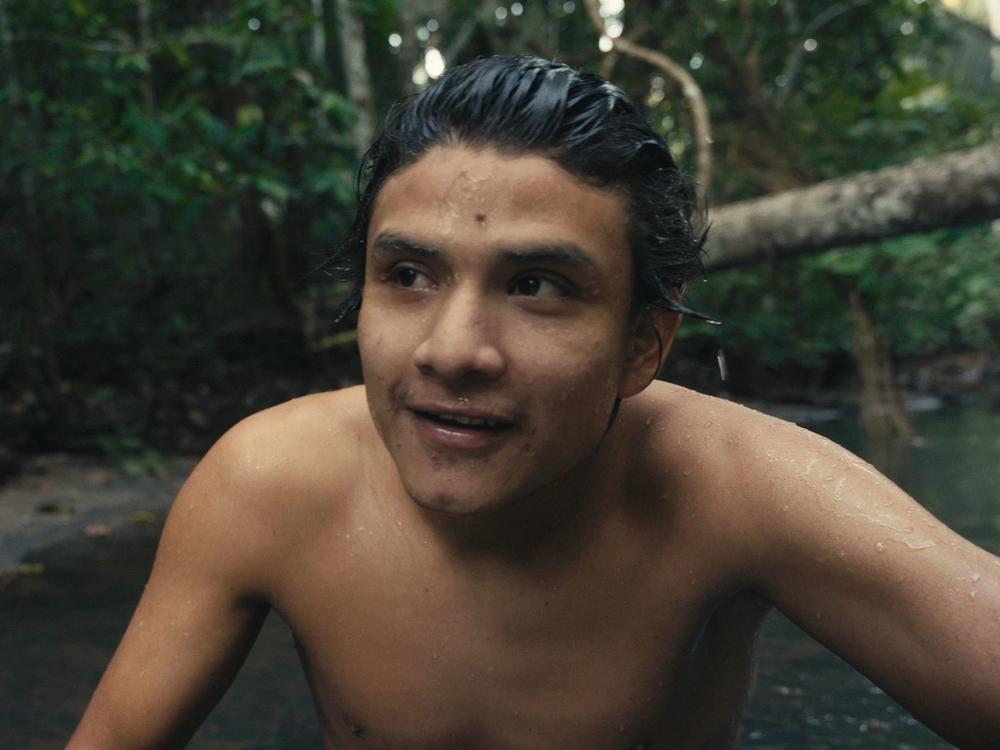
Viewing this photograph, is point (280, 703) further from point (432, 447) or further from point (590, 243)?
point (590, 243)

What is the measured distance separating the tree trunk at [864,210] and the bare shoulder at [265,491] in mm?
3238

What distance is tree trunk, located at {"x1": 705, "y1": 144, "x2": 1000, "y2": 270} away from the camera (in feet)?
15.2

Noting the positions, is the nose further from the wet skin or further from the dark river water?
the dark river water

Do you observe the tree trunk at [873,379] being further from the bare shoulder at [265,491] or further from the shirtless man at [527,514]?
the bare shoulder at [265,491]

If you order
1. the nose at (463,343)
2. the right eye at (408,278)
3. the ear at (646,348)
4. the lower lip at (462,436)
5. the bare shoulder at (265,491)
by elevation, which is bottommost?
the bare shoulder at (265,491)

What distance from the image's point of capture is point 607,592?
5.00 feet

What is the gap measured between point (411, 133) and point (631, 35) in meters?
6.27

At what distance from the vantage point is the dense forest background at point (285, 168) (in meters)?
5.30

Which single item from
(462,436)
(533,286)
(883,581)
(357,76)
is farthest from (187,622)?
(357,76)

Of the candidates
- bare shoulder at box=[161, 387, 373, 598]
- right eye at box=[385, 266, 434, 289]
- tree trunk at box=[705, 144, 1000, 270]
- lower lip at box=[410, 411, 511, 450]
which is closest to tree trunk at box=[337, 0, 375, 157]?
tree trunk at box=[705, 144, 1000, 270]

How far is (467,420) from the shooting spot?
129 cm

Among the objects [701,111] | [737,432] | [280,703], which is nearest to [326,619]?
[737,432]

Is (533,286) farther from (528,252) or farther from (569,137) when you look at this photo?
(569,137)

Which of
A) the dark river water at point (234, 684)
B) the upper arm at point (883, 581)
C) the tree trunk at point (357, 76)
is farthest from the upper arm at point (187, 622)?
the tree trunk at point (357, 76)
